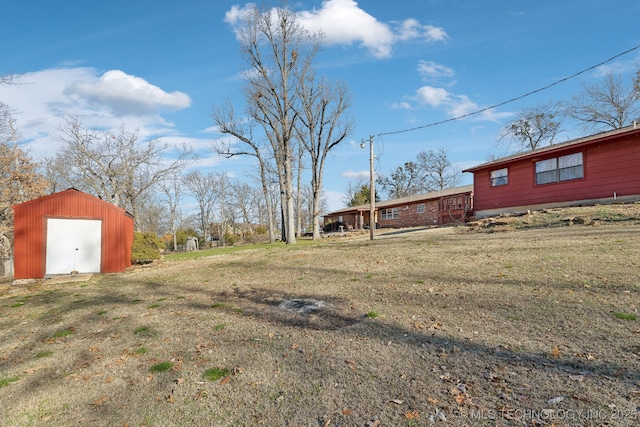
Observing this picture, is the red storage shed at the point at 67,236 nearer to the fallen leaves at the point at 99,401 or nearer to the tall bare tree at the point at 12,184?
the tall bare tree at the point at 12,184

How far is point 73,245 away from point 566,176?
22862 millimetres

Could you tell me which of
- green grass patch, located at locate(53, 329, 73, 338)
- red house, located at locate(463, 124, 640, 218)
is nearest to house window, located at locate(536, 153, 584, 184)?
red house, located at locate(463, 124, 640, 218)

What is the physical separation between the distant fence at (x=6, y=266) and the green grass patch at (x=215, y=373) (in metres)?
18.4

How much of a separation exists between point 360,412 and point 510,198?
19.0 meters

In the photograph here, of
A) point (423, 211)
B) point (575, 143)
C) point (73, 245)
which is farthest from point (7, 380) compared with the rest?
point (423, 211)

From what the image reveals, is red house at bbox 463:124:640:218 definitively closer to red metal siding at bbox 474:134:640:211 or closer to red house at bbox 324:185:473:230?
red metal siding at bbox 474:134:640:211

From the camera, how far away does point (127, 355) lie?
15.2 ft

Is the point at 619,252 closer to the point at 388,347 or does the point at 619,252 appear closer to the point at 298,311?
the point at 388,347

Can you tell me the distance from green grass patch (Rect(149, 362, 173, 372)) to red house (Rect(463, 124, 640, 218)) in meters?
18.2

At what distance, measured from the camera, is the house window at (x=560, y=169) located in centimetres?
1597

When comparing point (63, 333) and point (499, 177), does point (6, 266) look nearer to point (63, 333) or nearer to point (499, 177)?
point (63, 333)

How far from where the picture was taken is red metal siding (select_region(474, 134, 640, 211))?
46.8ft

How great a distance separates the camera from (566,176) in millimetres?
16406

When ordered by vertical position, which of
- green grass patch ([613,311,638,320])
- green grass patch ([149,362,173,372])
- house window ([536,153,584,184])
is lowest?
green grass patch ([149,362,173,372])
